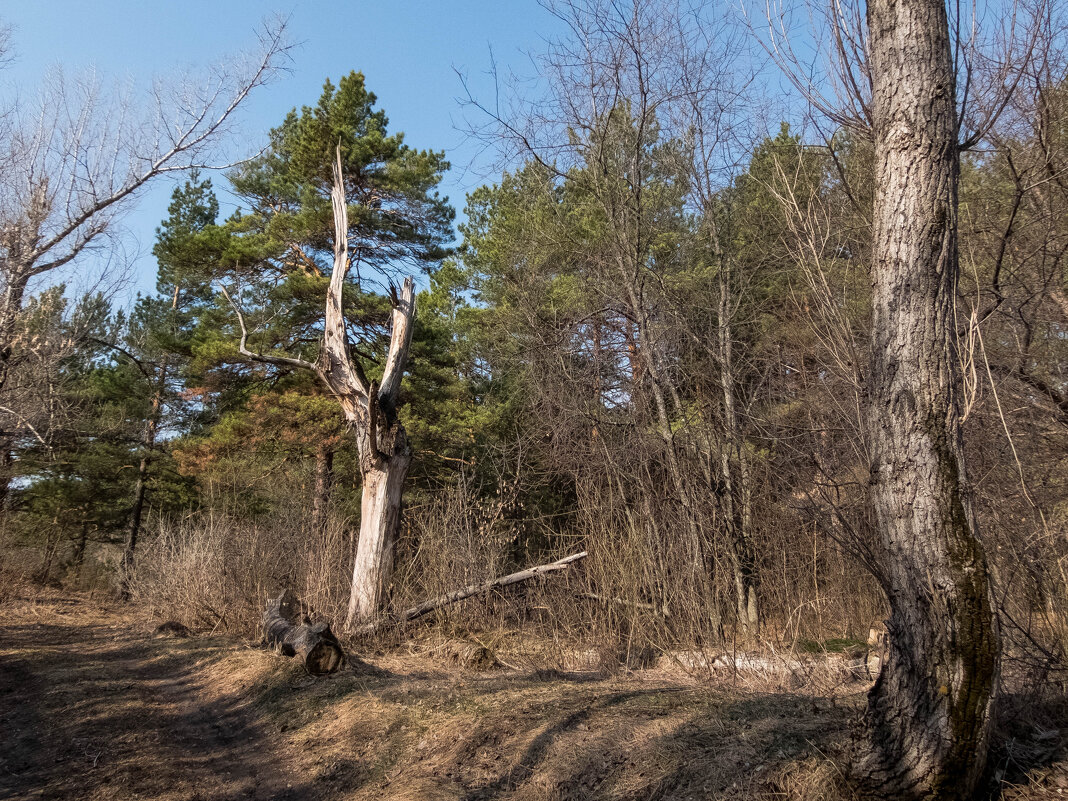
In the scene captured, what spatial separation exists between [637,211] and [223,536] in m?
A: 7.45

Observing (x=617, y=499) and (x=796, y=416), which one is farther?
(x=796, y=416)

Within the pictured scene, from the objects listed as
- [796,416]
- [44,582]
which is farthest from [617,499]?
[44,582]

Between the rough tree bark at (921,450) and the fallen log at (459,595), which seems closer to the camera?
the rough tree bark at (921,450)

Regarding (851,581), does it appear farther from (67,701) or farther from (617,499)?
(67,701)

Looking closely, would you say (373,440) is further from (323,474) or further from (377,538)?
(323,474)

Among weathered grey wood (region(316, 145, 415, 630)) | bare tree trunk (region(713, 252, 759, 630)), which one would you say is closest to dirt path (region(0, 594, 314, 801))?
weathered grey wood (region(316, 145, 415, 630))

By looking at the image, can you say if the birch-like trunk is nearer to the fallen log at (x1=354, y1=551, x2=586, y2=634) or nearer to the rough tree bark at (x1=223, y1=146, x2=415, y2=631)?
the rough tree bark at (x1=223, y1=146, x2=415, y2=631)

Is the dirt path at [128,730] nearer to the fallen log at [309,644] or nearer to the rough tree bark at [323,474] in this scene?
the fallen log at [309,644]

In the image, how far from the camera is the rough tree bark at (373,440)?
8.68 meters

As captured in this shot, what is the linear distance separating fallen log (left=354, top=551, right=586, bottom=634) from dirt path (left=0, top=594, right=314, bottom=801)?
193 centimetres

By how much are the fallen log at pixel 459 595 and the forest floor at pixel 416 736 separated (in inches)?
40.3

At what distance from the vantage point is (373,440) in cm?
875

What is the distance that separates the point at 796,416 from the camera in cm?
923

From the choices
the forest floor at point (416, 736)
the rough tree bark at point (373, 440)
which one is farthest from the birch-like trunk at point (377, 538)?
the forest floor at point (416, 736)
